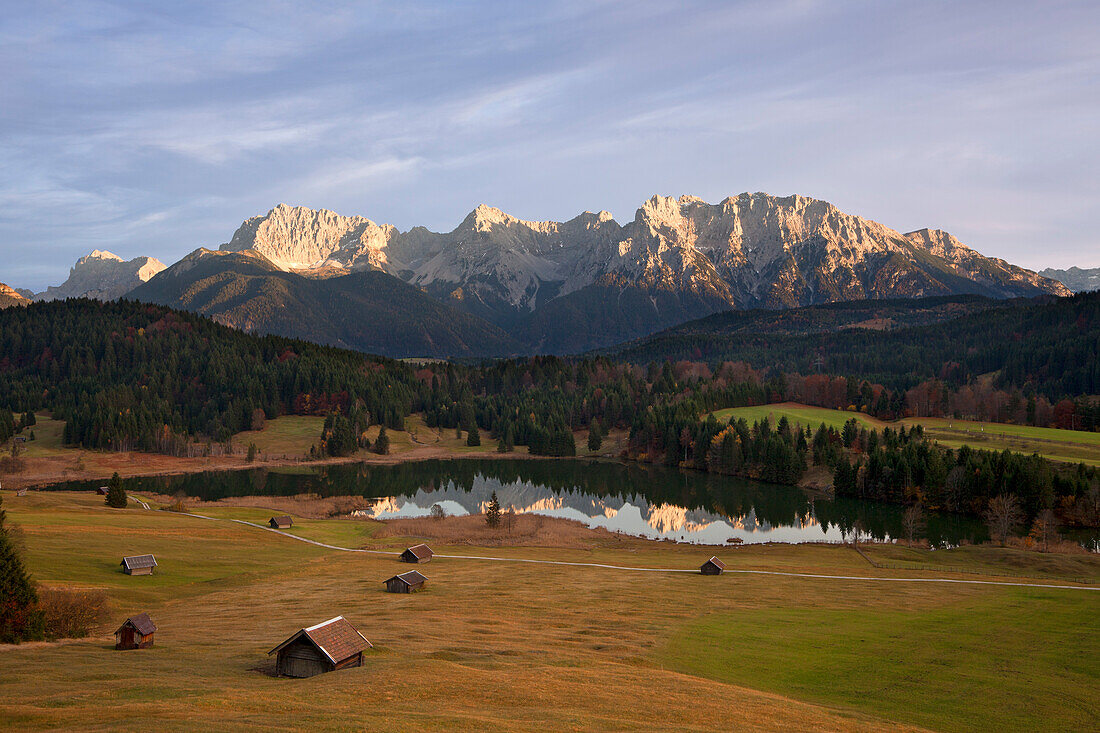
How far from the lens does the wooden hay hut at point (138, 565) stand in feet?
181

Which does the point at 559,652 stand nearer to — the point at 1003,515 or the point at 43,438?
the point at 1003,515

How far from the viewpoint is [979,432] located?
145000 millimetres

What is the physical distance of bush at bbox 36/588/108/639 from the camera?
37.9 m

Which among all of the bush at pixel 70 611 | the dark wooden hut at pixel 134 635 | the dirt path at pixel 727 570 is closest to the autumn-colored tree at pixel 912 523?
the dirt path at pixel 727 570

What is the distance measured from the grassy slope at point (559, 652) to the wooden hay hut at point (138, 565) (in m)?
1.28

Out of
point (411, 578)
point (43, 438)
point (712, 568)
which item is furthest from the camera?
point (43, 438)

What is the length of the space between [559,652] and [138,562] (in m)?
38.8

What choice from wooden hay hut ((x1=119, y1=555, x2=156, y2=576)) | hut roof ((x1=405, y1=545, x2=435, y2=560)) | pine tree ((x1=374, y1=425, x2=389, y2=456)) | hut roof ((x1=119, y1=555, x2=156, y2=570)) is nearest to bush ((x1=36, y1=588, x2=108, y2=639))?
wooden hay hut ((x1=119, y1=555, x2=156, y2=576))

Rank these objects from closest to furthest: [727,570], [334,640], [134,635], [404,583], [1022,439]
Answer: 1. [334,640]
2. [134,635]
3. [404,583]
4. [727,570]
5. [1022,439]

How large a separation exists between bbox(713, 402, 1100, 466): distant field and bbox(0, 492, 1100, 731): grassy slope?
6275 cm

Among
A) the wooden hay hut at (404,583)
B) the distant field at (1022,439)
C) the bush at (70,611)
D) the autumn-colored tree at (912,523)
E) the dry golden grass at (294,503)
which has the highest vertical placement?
the distant field at (1022,439)

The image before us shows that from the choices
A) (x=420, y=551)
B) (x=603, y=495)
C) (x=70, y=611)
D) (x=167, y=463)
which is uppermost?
(x=70, y=611)

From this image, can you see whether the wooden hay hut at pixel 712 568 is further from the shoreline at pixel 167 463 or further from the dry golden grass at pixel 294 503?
the shoreline at pixel 167 463

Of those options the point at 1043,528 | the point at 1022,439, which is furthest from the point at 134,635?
the point at 1022,439
